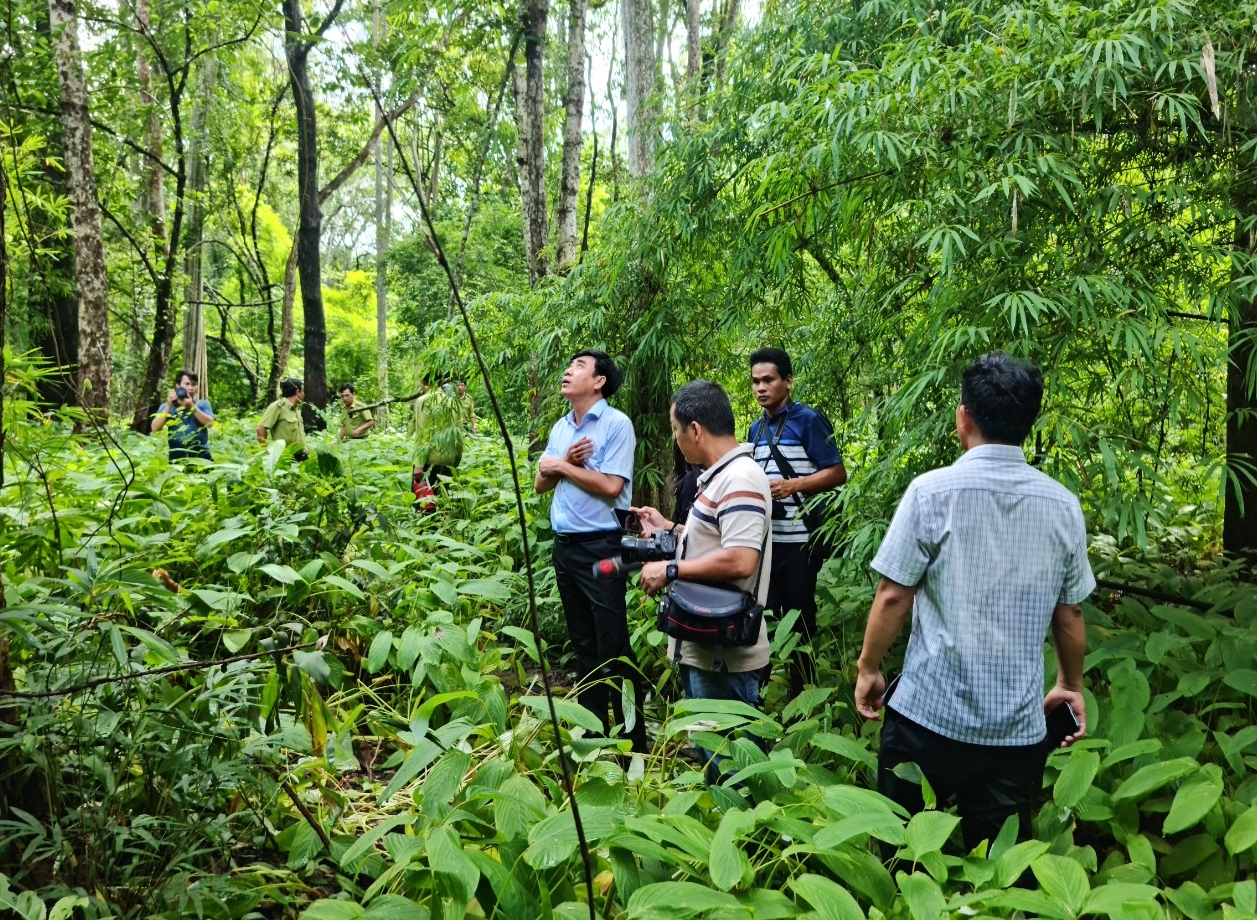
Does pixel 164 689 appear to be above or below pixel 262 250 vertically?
below

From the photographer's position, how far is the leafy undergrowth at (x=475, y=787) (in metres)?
1.71

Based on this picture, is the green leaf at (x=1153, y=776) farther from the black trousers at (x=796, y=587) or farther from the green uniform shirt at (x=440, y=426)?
the green uniform shirt at (x=440, y=426)

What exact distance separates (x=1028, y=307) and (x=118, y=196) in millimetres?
10212

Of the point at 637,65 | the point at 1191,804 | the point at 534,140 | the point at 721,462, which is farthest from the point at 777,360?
the point at 534,140

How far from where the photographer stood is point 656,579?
242 centimetres

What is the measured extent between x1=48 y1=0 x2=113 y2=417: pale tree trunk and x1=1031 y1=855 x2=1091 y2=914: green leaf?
6.32m

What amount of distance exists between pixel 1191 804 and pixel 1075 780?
257 mm

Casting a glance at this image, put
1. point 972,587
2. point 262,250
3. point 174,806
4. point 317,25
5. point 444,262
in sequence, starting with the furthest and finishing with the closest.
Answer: point 262,250 < point 317,25 < point 174,806 < point 972,587 < point 444,262

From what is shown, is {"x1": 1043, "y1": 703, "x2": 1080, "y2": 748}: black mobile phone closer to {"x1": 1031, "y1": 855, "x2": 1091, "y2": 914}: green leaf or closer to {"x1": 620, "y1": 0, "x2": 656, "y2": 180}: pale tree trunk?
{"x1": 1031, "y1": 855, "x2": 1091, "y2": 914}: green leaf

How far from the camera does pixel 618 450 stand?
3.35 metres

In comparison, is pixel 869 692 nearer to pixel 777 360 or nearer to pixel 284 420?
pixel 777 360

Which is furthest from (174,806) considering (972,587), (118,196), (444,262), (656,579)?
(118,196)

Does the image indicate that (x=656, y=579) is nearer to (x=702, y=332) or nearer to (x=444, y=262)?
(x=444, y=262)

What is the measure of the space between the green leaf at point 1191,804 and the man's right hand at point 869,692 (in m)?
0.74
